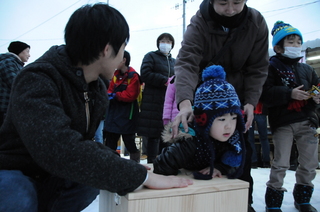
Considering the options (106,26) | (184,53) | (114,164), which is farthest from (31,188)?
(184,53)

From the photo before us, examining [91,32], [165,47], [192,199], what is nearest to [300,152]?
[192,199]

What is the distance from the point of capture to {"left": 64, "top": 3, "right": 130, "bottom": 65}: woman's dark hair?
92cm

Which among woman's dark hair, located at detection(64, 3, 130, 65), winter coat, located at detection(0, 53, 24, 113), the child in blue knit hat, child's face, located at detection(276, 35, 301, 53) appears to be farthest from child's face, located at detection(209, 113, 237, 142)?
winter coat, located at detection(0, 53, 24, 113)

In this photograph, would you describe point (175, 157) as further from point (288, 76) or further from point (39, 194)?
point (288, 76)

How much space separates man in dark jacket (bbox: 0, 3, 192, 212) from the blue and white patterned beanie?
0.28 meters

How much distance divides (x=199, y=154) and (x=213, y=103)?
0.24m

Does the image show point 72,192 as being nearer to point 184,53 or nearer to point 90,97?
point 90,97

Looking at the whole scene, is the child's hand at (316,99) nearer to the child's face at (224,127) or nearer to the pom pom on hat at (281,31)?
the pom pom on hat at (281,31)

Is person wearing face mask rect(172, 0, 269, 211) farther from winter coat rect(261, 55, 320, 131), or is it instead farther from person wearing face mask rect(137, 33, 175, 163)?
person wearing face mask rect(137, 33, 175, 163)

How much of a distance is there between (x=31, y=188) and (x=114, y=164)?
34 centimetres

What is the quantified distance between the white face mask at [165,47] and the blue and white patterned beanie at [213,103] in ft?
6.05

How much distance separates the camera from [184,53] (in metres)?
1.36

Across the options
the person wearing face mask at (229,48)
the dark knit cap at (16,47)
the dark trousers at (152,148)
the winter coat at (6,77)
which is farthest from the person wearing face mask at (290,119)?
the dark knit cap at (16,47)

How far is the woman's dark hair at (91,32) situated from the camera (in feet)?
3.02
